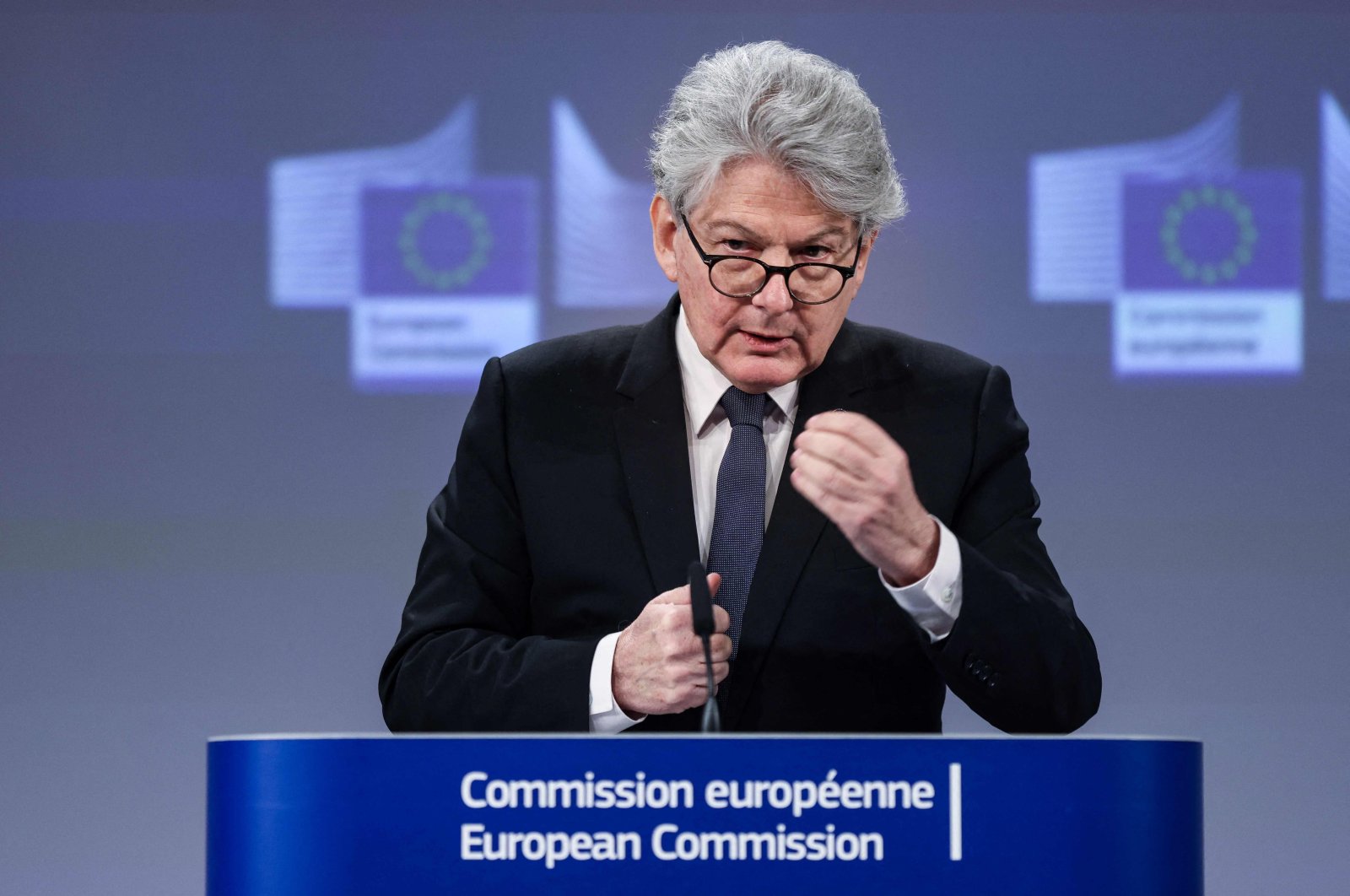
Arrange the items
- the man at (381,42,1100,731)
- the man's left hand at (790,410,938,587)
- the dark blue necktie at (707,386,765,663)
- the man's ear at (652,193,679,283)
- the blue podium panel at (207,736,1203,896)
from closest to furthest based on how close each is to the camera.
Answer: the blue podium panel at (207,736,1203,896), the man's left hand at (790,410,938,587), the man at (381,42,1100,731), the dark blue necktie at (707,386,765,663), the man's ear at (652,193,679,283)

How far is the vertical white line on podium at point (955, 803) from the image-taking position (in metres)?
1.21

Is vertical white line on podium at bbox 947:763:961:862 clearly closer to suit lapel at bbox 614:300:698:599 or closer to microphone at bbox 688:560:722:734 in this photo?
microphone at bbox 688:560:722:734

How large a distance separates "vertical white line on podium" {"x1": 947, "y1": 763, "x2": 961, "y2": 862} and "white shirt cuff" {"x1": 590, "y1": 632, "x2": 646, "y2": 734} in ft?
1.76

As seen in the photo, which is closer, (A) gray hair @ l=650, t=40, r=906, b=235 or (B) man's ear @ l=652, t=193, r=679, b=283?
(A) gray hair @ l=650, t=40, r=906, b=235

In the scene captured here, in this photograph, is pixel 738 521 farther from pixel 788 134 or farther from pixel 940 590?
pixel 788 134

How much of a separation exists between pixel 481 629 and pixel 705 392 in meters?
0.44

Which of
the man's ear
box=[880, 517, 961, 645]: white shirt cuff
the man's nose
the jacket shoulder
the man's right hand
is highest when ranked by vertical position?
the man's ear

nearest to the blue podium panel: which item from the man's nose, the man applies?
the man

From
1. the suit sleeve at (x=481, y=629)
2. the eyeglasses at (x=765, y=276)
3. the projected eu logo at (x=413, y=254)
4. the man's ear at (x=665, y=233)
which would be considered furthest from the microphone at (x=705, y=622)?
the projected eu logo at (x=413, y=254)

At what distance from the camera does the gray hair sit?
1.84m

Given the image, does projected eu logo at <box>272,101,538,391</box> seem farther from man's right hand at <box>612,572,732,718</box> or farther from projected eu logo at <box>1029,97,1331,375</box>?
man's right hand at <box>612,572,732,718</box>

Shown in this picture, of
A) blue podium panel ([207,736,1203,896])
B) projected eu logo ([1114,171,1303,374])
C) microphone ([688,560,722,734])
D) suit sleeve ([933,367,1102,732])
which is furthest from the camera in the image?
projected eu logo ([1114,171,1303,374])

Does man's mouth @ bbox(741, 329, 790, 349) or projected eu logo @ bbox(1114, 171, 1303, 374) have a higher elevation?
projected eu logo @ bbox(1114, 171, 1303, 374)

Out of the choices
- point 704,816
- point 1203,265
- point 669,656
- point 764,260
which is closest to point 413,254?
point 764,260
